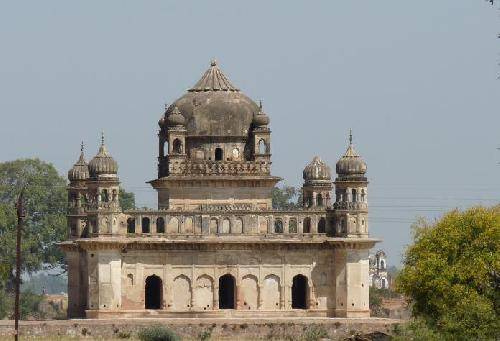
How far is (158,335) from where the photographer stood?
64000 mm

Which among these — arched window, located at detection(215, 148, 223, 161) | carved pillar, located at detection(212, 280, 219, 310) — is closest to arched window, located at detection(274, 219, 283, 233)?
carved pillar, located at detection(212, 280, 219, 310)

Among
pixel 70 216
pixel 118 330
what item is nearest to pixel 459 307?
pixel 118 330

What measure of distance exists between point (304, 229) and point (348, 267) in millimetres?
2065

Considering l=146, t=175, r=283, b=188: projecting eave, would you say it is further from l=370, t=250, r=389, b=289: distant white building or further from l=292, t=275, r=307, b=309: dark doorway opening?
l=370, t=250, r=389, b=289: distant white building

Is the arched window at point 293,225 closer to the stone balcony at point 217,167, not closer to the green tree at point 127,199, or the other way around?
the stone balcony at point 217,167

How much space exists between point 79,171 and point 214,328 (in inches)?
471

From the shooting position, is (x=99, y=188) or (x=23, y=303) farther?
(x=23, y=303)

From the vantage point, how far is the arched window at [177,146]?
73.6 m

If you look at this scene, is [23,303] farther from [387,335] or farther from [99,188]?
[387,335]

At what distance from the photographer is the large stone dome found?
74375 millimetres

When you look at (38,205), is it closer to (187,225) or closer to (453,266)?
(187,225)

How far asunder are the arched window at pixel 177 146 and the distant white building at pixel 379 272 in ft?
129

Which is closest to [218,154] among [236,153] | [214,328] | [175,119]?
[236,153]

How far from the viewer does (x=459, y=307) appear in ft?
192
